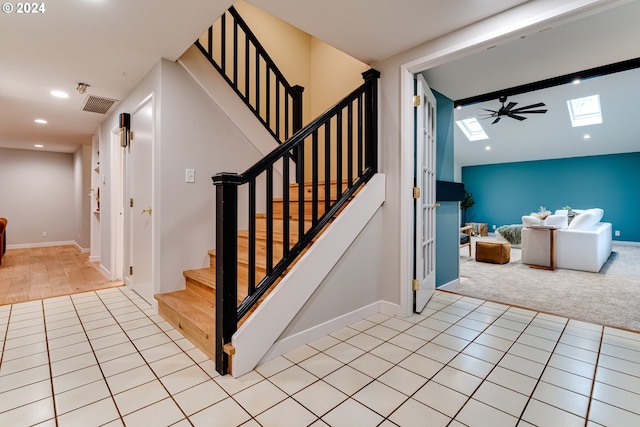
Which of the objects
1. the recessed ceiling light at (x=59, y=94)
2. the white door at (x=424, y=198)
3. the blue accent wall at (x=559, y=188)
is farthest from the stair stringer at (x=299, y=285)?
the blue accent wall at (x=559, y=188)

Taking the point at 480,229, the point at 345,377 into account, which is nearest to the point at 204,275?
the point at 345,377

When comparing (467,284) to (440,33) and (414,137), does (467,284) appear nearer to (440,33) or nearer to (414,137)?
(414,137)

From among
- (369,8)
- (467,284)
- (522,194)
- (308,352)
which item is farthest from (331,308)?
(522,194)

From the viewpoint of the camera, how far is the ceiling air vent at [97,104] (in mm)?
3795

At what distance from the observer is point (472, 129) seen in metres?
8.94

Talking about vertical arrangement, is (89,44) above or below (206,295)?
above

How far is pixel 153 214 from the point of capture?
2812 mm

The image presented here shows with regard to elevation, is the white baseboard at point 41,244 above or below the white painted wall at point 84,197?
below

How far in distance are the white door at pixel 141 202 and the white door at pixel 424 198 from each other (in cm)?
251

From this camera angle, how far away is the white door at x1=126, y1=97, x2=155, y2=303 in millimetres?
2988

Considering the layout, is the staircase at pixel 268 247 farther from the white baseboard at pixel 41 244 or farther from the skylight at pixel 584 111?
the skylight at pixel 584 111

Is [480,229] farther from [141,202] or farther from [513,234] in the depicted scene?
[141,202]

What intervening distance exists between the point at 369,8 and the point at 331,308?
7.22 ft

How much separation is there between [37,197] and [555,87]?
11.7 m
